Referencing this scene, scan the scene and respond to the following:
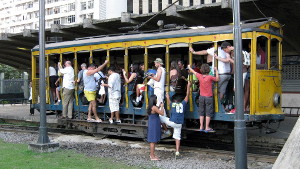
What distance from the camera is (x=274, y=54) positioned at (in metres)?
10.1

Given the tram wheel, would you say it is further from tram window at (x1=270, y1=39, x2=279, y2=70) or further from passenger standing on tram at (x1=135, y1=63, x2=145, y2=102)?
tram window at (x1=270, y1=39, x2=279, y2=70)

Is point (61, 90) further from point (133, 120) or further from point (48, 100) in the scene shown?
point (133, 120)

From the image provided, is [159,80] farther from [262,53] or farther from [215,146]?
[215,146]

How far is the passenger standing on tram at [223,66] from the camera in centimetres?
926

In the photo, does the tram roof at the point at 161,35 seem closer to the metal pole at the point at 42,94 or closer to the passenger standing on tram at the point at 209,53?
the passenger standing on tram at the point at 209,53

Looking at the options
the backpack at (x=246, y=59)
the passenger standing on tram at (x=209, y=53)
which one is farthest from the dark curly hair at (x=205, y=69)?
the backpack at (x=246, y=59)

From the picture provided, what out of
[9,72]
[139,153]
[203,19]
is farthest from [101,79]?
[9,72]

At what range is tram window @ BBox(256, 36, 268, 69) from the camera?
9406 millimetres

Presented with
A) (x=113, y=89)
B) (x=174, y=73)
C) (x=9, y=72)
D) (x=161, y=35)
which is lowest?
(x=113, y=89)

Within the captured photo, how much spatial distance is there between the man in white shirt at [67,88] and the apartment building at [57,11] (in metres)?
50.4

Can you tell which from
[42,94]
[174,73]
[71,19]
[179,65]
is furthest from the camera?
[71,19]

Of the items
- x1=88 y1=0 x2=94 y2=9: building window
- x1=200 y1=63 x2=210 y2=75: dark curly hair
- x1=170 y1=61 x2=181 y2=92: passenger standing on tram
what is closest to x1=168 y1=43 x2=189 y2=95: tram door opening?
x1=170 y1=61 x2=181 y2=92: passenger standing on tram

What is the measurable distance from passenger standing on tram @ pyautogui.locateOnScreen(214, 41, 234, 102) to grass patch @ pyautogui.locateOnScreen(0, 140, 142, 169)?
120 inches

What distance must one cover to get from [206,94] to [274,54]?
7.31 feet
